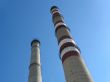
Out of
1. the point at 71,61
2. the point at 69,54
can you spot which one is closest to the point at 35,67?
the point at 69,54

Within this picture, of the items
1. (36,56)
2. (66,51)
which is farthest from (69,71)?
(36,56)

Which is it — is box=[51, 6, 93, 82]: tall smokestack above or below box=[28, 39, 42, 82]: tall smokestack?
below

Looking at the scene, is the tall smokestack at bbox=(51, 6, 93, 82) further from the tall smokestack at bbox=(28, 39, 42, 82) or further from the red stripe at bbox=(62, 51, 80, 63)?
the tall smokestack at bbox=(28, 39, 42, 82)

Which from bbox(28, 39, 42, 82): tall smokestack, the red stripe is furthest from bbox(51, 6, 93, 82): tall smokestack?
bbox(28, 39, 42, 82): tall smokestack

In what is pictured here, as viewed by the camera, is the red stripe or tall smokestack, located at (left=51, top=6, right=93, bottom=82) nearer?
tall smokestack, located at (left=51, top=6, right=93, bottom=82)

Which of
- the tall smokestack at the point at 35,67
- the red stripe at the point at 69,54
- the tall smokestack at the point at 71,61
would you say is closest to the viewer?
the tall smokestack at the point at 71,61

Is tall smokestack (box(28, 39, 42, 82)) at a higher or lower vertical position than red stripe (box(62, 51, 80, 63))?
higher

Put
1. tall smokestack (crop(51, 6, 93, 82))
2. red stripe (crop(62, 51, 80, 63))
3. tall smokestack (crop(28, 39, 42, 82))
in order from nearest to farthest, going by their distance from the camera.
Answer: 1. tall smokestack (crop(51, 6, 93, 82))
2. red stripe (crop(62, 51, 80, 63))
3. tall smokestack (crop(28, 39, 42, 82))

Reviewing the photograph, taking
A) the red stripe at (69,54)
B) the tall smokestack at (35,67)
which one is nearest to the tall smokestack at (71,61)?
the red stripe at (69,54)

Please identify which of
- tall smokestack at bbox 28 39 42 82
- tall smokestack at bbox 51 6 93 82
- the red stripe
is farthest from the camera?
tall smokestack at bbox 28 39 42 82

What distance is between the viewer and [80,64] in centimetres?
1041

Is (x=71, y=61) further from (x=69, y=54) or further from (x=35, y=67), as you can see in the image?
(x=35, y=67)

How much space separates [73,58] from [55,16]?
8.12 m

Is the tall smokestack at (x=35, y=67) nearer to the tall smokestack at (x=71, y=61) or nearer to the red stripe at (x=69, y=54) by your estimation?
the tall smokestack at (x=71, y=61)
